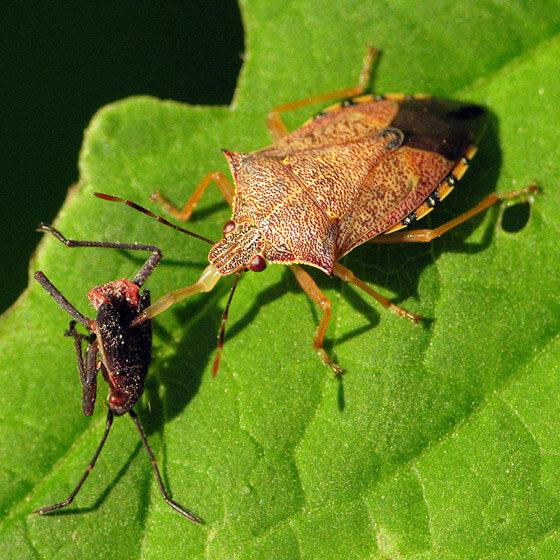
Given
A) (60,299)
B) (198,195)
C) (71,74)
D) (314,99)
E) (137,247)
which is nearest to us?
(60,299)

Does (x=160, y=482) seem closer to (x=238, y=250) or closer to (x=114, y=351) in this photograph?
(x=114, y=351)

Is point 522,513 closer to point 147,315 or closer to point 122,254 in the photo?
point 147,315

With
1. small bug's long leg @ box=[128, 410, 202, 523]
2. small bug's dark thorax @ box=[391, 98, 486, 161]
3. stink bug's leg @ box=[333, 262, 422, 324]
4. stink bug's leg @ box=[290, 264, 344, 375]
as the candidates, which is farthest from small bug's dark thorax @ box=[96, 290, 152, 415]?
small bug's dark thorax @ box=[391, 98, 486, 161]

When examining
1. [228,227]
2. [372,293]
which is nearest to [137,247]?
[228,227]

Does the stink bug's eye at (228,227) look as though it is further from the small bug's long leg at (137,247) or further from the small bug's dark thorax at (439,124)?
the small bug's dark thorax at (439,124)

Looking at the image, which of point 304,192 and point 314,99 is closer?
point 304,192

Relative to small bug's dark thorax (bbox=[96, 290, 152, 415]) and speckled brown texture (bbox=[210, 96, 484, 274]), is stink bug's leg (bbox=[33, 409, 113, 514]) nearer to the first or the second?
small bug's dark thorax (bbox=[96, 290, 152, 415])
